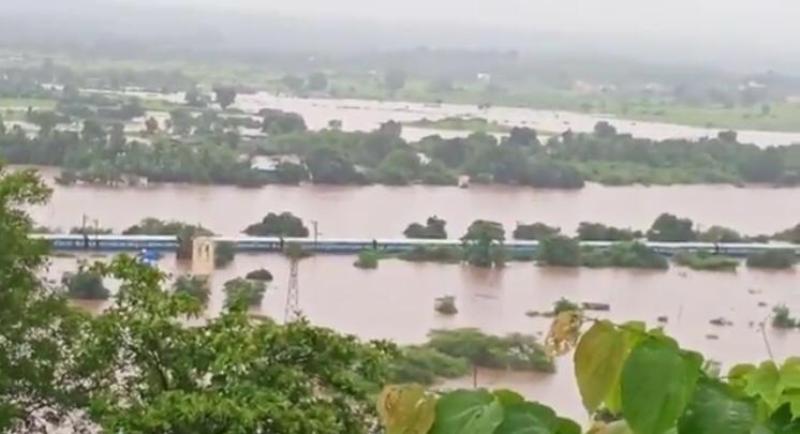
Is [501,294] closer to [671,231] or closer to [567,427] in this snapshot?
[671,231]

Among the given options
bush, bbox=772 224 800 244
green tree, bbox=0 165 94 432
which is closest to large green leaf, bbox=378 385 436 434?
green tree, bbox=0 165 94 432

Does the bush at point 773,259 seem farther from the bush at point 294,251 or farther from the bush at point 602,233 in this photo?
the bush at point 294,251

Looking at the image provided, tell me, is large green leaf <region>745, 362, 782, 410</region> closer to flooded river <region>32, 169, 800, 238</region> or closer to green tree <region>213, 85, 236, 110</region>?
flooded river <region>32, 169, 800, 238</region>

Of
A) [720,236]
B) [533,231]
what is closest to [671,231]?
[720,236]

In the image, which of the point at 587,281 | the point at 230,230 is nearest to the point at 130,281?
the point at 587,281

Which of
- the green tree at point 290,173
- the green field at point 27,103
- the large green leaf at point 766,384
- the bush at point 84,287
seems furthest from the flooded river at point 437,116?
the large green leaf at point 766,384
